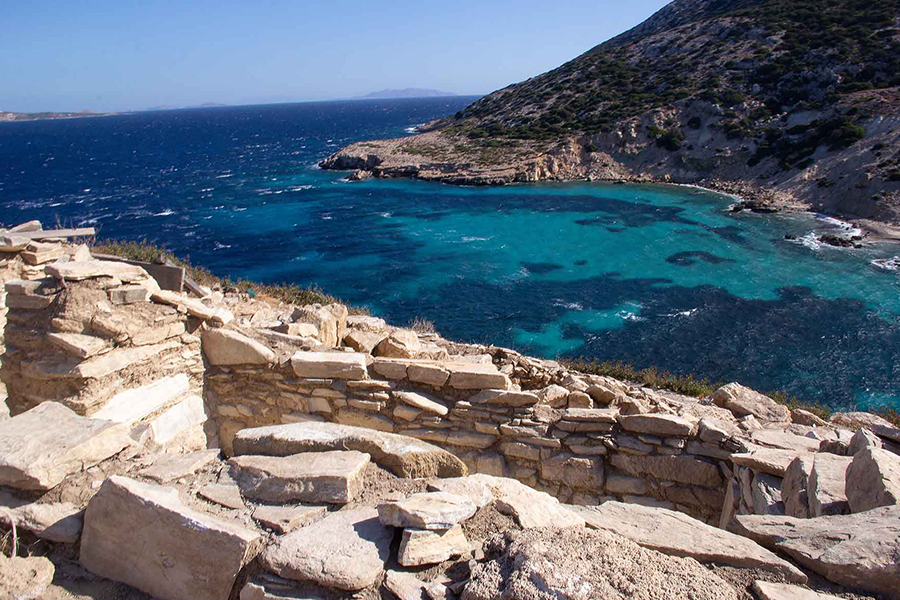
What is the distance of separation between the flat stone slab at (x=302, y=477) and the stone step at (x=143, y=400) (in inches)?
82.5

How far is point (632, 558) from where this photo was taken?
2574 millimetres

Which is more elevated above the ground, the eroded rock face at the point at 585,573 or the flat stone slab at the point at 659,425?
the eroded rock face at the point at 585,573

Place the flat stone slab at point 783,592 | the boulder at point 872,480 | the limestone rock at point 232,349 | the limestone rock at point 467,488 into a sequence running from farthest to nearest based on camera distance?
the limestone rock at point 232,349, the boulder at point 872,480, the limestone rock at point 467,488, the flat stone slab at point 783,592

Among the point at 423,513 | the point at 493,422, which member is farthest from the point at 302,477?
the point at 493,422

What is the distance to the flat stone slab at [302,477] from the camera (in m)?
3.37

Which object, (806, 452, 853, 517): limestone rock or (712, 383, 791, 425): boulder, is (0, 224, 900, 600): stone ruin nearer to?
(806, 452, 853, 517): limestone rock

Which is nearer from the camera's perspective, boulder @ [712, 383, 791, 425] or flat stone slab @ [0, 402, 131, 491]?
flat stone slab @ [0, 402, 131, 491]

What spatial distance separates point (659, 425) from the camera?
560 centimetres

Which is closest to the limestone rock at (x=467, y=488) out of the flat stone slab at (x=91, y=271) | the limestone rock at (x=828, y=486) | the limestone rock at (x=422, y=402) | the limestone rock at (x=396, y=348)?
the limestone rock at (x=422, y=402)

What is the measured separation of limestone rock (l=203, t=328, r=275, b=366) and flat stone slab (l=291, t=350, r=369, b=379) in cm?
37

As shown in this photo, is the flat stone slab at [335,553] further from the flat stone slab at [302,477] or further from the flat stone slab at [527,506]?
the flat stone slab at [527,506]

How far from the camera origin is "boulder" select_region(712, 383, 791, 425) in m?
7.71

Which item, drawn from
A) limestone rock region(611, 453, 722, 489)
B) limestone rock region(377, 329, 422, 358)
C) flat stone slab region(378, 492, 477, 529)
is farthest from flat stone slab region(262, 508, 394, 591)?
limestone rock region(377, 329, 422, 358)

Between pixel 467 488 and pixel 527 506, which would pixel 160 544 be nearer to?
pixel 467 488
